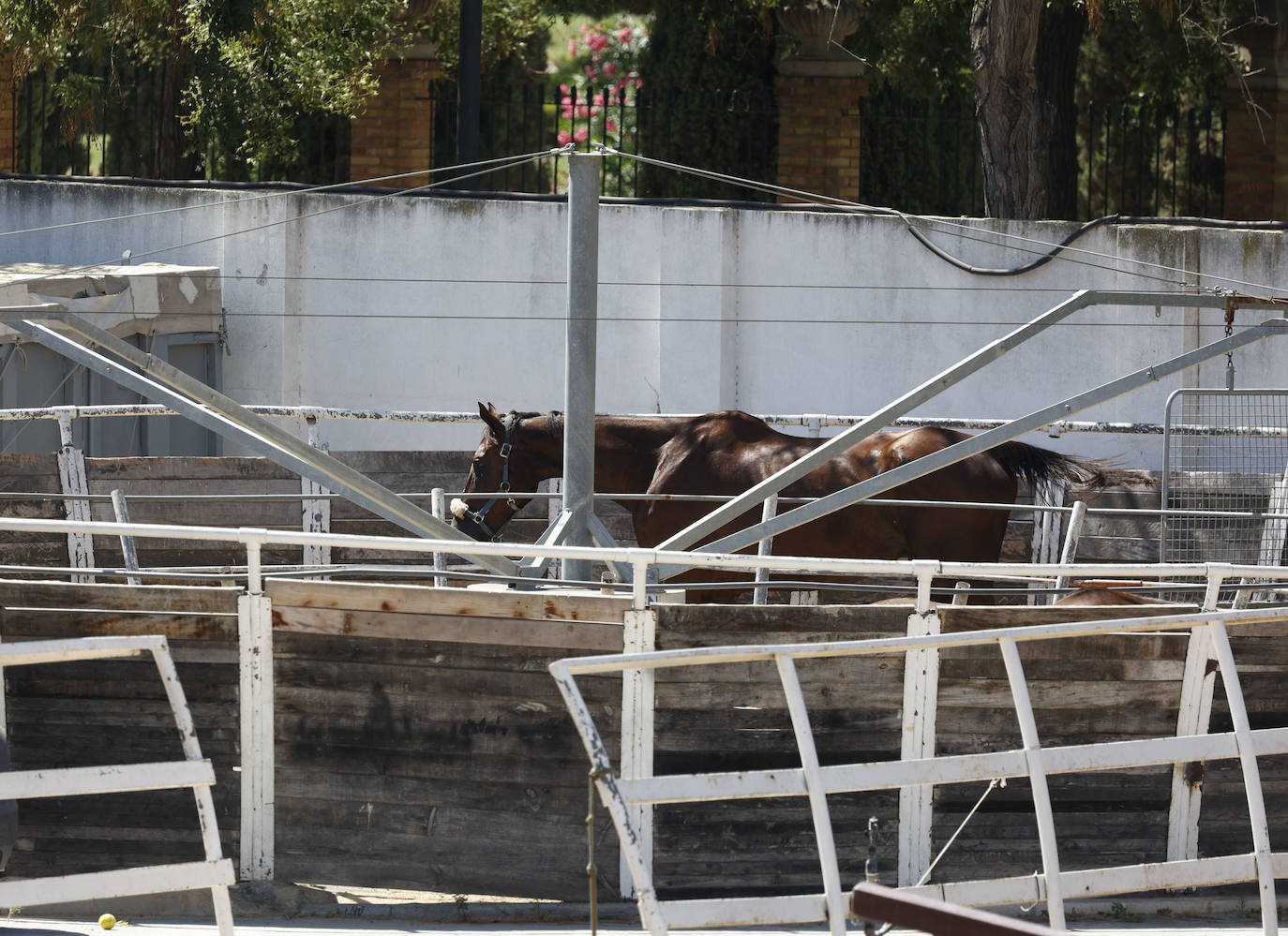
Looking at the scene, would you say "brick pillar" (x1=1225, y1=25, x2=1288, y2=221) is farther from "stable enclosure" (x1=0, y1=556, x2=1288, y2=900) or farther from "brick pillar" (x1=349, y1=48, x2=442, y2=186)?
"stable enclosure" (x1=0, y1=556, x2=1288, y2=900)

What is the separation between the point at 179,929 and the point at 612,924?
1.61m

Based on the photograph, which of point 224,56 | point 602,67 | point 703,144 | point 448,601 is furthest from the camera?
point 602,67

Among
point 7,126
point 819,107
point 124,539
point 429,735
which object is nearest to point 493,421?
point 124,539

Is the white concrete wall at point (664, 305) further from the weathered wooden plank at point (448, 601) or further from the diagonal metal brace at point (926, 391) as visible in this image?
the weathered wooden plank at point (448, 601)

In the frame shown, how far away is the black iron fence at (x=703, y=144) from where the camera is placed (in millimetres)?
16391

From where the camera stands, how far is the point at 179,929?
5.50 meters

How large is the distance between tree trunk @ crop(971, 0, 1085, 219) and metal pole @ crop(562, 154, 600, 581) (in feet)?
26.4

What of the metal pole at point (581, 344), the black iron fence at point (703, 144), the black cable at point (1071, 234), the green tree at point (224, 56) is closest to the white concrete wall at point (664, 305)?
the black cable at point (1071, 234)

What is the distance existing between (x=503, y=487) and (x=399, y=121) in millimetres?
8096

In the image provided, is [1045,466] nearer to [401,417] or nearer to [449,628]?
[401,417]

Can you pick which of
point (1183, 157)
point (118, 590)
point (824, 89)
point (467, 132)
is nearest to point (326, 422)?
point (467, 132)

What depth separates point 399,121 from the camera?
16.2 meters

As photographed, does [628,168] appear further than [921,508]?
Yes

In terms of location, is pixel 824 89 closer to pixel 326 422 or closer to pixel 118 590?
pixel 326 422
